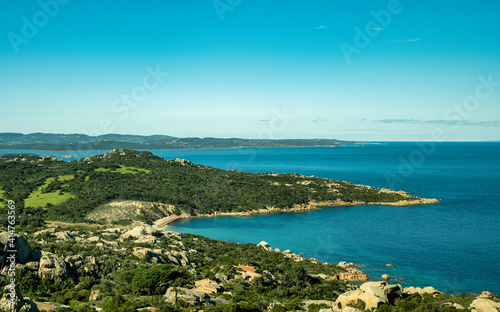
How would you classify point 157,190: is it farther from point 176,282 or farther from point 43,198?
point 176,282

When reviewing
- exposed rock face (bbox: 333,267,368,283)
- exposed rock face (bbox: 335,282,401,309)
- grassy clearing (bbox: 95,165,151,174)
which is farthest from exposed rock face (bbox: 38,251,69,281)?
grassy clearing (bbox: 95,165,151,174)

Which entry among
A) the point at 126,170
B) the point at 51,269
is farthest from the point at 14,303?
the point at 126,170

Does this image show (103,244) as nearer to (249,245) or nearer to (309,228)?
(249,245)

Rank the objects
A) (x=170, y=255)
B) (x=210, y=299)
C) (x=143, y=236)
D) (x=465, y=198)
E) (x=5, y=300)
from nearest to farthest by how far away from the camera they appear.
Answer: (x=5, y=300) → (x=210, y=299) → (x=170, y=255) → (x=143, y=236) → (x=465, y=198)

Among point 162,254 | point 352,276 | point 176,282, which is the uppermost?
point 176,282

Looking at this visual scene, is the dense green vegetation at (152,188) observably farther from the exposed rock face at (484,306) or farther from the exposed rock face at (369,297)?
the exposed rock face at (484,306)

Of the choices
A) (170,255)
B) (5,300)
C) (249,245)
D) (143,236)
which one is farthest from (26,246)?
(249,245)
